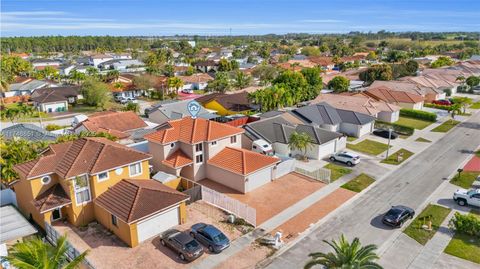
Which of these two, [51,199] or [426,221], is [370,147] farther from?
[51,199]

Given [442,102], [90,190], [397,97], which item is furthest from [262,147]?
[442,102]

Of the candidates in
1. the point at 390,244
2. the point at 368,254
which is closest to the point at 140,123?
the point at 390,244

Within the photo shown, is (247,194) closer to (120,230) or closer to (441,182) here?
(120,230)

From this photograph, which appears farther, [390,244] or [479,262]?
[390,244]

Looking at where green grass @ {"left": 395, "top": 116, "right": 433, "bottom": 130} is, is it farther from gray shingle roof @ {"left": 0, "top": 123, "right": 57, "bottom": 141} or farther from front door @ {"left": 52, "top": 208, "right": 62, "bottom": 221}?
gray shingle roof @ {"left": 0, "top": 123, "right": 57, "bottom": 141}

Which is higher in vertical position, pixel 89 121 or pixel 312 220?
pixel 89 121

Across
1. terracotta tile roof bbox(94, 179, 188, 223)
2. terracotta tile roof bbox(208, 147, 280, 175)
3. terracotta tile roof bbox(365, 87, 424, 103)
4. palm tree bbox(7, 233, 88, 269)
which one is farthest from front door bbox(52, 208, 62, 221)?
terracotta tile roof bbox(365, 87, 424, 103)

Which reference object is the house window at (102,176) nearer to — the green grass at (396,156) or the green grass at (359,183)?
the green grass at (359,183)

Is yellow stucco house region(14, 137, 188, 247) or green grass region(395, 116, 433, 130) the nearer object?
yellow stucco house region(14, 137, 188, 247)
